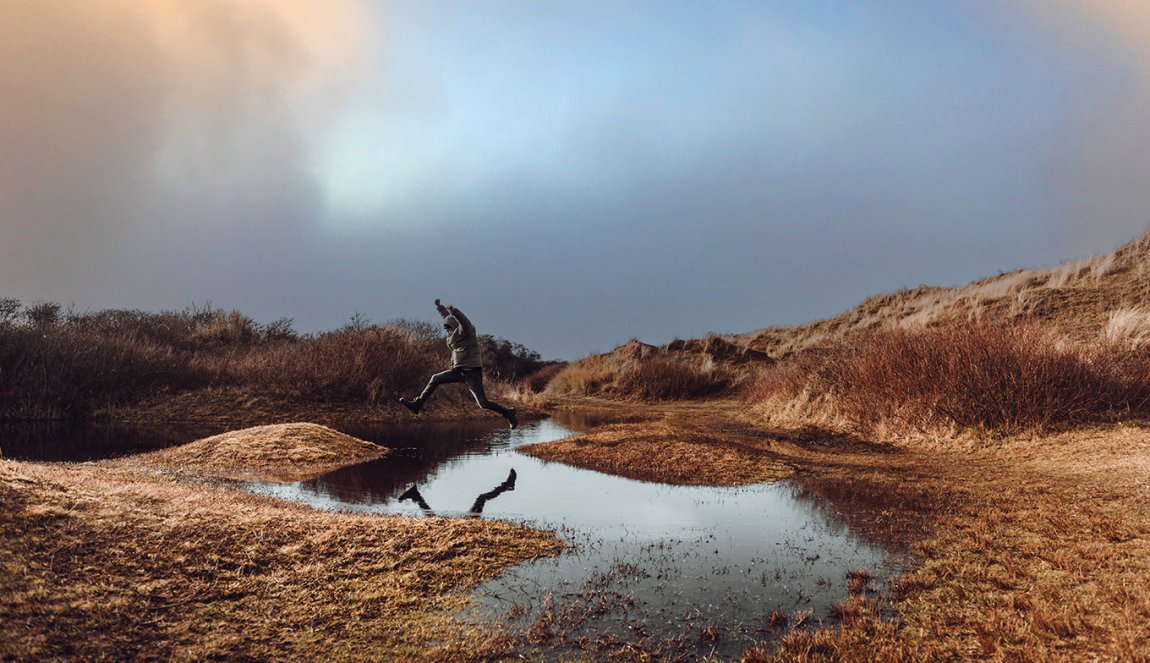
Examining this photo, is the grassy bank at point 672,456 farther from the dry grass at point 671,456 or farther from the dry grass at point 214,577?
the dry grass at point 214,577

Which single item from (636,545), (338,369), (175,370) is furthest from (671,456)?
(175,370)

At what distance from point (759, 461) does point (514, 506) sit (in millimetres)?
4651

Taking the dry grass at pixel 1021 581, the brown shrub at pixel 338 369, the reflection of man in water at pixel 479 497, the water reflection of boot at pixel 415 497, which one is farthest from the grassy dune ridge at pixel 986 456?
the brown shrub at pixel 338 369

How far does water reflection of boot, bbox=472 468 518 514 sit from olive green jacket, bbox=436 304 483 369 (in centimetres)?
344

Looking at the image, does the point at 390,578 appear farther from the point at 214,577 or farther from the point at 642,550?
the point at 642,550

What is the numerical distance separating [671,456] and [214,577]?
757 cm

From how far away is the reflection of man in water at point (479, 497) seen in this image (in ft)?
23.7

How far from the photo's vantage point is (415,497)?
7.75m

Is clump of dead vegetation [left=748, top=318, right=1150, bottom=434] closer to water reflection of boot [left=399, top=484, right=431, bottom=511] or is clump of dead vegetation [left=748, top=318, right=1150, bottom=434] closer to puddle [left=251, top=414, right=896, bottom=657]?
puddle [left=251, top=414, right=896, bottom=657]

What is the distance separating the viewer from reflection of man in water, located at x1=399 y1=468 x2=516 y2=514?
23.7 ft

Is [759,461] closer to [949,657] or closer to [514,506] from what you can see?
[514,506]

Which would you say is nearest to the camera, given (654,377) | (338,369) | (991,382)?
(991,382)

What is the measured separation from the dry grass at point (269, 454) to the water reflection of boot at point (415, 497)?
196cm

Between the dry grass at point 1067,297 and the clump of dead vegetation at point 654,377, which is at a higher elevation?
the dry grass at point 1067,297
